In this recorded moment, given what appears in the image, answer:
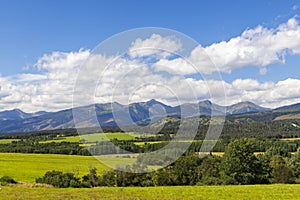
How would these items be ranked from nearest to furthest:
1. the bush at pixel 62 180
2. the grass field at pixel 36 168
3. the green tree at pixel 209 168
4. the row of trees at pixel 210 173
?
1. the bush at pixel 62 180
2. the row of trees at pixel 210 173
3. the green tree at pixel 209 168
4. the grass field at pixel 36 168

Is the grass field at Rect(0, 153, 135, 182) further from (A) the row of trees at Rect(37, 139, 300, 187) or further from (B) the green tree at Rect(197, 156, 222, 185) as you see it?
(B) the green tree at Rect(197, 156, 222, 185)

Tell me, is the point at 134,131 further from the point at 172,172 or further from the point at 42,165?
the point at 42,165

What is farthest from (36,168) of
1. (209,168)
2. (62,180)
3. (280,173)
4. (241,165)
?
(280,173)

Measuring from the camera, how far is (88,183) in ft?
186

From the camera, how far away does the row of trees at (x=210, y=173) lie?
5884 cm

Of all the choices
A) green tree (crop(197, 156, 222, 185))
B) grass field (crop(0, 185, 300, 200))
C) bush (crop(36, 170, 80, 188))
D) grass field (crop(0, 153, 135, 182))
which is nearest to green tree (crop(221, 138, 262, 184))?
green tree (crop(197, 156, 222, 185))

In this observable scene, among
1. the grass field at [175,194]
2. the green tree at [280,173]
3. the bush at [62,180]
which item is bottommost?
the green tree at [280,173]

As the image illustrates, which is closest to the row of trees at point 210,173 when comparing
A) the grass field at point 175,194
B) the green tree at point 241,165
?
the green tree at point 241,165

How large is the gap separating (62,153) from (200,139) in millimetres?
112133

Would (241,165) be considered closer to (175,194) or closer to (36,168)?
(175,194)

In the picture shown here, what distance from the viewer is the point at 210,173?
67.1 metres

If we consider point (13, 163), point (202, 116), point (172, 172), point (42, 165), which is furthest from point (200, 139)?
point (13, 163)

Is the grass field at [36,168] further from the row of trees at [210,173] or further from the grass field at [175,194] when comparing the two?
the grass field at [175,194]

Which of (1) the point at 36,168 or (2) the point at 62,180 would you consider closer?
(2) the point at 62,180
